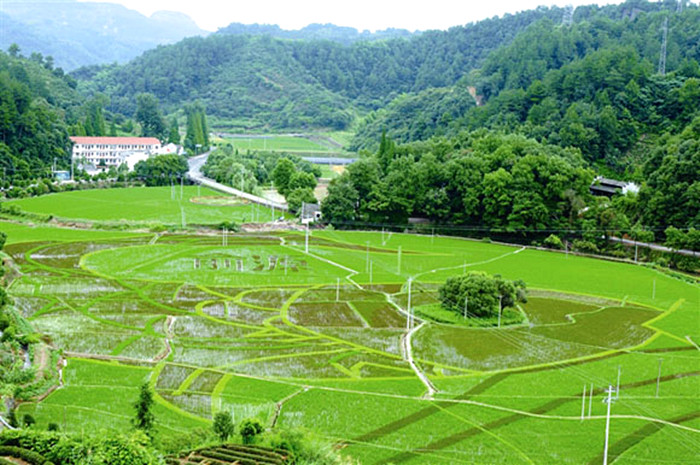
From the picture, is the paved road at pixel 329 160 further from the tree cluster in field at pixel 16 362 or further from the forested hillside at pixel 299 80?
the tree cluster in field at pixel 16 362

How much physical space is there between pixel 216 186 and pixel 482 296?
63.5 meters

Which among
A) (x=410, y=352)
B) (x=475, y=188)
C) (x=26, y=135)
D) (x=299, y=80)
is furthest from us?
(x=299, y=80)

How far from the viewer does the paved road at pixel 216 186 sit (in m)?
88.3

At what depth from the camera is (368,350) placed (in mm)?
38656

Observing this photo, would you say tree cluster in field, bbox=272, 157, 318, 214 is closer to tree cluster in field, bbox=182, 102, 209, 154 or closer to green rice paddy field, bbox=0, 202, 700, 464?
green rice paddy field, bbox=0, 202, 700, 464

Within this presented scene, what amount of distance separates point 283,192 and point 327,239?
23.3m

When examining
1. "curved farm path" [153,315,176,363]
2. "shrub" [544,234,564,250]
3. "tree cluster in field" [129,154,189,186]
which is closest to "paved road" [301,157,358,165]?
"tree cluster in field" [129,154,189,186]

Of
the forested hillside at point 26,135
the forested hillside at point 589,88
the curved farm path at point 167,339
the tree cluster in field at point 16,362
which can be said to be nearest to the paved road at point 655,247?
the forested hillside at point 589,88

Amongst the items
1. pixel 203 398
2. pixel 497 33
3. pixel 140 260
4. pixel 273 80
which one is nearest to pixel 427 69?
pixel 497 33

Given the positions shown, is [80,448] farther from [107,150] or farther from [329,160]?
[329,160]

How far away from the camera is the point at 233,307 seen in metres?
45.7

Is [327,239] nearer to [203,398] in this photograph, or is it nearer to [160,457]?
[203,398]

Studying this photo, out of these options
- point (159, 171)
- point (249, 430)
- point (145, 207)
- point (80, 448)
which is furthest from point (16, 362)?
point (159, 171)

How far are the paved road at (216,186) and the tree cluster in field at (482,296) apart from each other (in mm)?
41376
